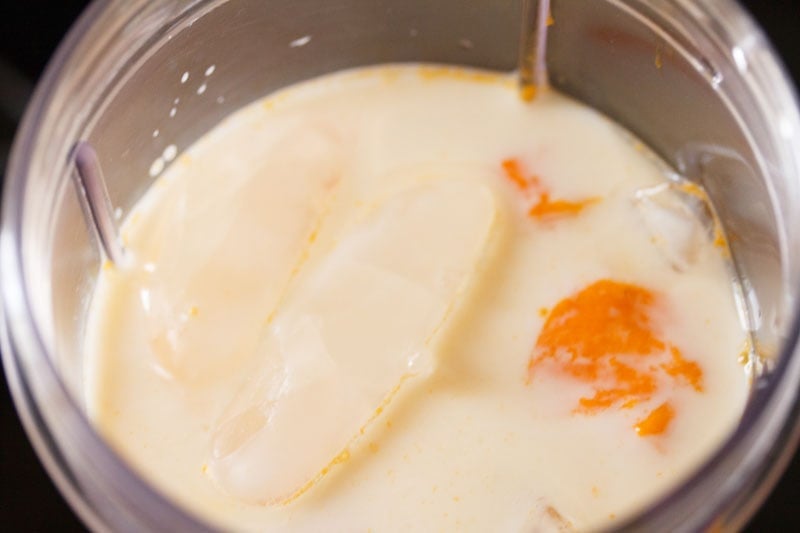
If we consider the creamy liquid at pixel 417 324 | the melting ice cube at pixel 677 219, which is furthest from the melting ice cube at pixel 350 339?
the melting ice cube at pixel 677 219

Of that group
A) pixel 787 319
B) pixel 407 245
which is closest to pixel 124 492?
pixel 407 245

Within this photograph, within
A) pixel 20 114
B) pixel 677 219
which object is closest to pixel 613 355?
pixel 677 219

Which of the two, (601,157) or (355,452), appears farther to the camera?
(601,157)

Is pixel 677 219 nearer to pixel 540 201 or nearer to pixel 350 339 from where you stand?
pixel 540 201

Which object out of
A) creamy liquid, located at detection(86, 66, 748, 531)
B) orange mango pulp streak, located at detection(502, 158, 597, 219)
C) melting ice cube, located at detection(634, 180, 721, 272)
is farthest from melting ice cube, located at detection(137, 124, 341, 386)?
melting ice cube, located at detection(634, 180, 721, 272)

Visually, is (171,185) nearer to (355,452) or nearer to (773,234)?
(355,452)

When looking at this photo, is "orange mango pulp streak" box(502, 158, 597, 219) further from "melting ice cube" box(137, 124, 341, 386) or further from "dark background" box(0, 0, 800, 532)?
"dark background" box(0, 0, 800, 532)
